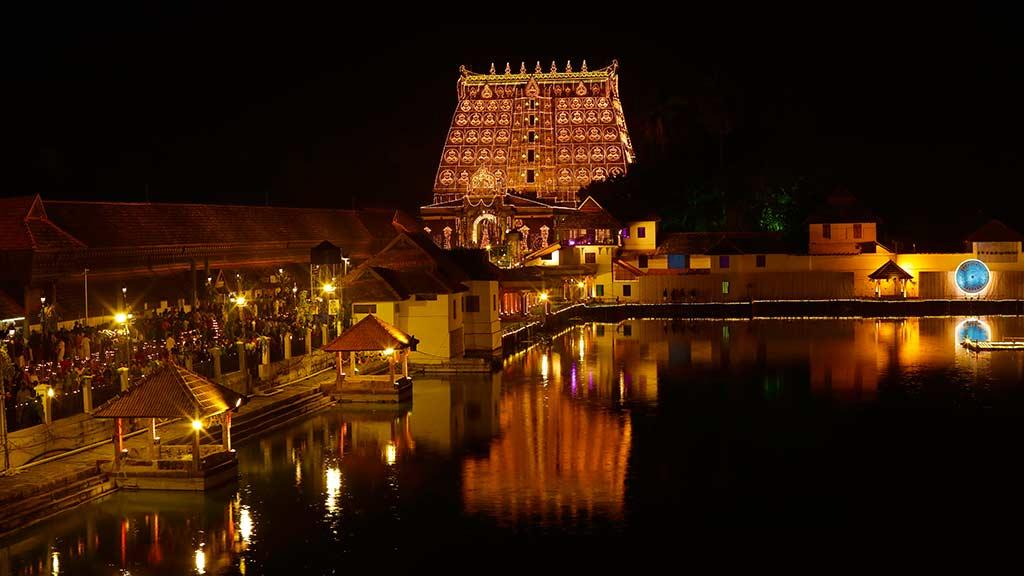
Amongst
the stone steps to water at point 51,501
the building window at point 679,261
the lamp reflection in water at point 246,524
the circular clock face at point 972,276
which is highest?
the building window at point 679,261

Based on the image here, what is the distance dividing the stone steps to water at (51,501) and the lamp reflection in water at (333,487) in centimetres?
297

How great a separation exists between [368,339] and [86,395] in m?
7.07

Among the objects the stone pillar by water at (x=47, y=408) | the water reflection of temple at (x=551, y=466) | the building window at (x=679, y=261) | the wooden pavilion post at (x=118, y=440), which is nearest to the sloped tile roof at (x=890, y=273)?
the building window at (x=679, y=261)

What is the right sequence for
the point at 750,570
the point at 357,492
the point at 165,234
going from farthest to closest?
the point at 165,234 → the point at 357,492 → the point at 750,570

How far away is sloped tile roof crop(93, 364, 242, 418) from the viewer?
15.4m

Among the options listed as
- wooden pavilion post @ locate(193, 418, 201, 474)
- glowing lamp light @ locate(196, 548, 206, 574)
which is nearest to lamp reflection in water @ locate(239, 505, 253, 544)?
glowing lamp light @ locate(196, 548, 206, 574)

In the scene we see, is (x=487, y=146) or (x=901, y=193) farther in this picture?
(x=487, y=146)

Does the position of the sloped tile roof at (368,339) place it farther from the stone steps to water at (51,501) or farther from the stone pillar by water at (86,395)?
the stone steps to water at (51,501)

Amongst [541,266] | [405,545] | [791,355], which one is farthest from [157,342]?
[541,266]

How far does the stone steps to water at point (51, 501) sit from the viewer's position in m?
13.4

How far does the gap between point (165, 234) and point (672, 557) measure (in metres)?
17.8

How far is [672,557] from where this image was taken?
13312 millimetres

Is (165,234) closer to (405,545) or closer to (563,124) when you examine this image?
(405,545)

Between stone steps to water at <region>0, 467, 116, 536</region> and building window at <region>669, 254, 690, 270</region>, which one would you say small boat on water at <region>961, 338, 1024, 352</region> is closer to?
building window at <region>669, 254, 690, 270</region>
